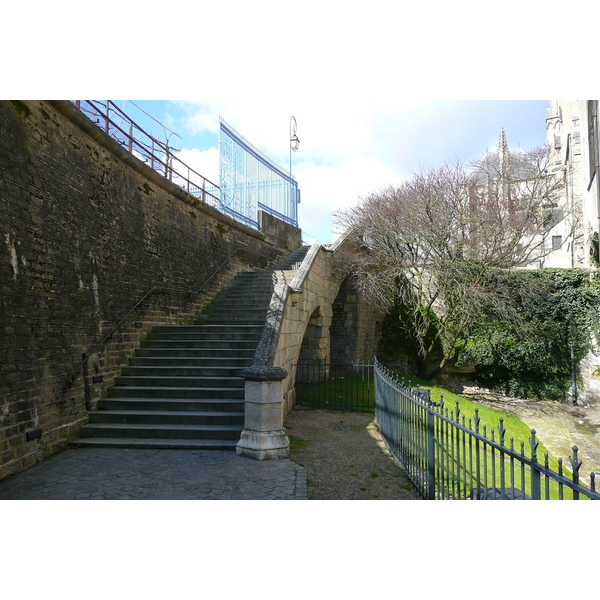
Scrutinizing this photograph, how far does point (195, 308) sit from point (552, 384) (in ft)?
38.2

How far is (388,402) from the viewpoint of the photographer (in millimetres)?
6781

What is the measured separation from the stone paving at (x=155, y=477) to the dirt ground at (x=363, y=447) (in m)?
0.47

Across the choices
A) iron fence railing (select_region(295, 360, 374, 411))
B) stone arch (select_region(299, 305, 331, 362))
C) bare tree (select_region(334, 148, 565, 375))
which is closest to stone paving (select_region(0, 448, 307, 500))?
iron fence railing (select_region(295, 360, 374, 411))

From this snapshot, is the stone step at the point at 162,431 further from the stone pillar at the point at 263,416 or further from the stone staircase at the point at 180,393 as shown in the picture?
the stone pillar at the point at 263,416

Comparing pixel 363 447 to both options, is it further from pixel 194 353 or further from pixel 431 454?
pixel 194 353

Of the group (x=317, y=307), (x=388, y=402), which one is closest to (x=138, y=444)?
(x=388, y=402)

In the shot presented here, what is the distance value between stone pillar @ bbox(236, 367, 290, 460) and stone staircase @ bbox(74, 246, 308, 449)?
418 millimetres

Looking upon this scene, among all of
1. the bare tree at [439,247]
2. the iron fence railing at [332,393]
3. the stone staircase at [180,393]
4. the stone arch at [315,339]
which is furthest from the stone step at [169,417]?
the bare tree at [439,247]

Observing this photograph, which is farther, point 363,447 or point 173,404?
point 363,447

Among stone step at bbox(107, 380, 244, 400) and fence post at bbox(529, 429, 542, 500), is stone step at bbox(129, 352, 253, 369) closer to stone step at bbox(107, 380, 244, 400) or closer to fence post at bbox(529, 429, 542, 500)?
stone step at bbox(107, 380, 244, 400)

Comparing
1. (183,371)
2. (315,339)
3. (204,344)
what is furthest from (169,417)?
(315,339)

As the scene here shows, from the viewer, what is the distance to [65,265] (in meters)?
6.23

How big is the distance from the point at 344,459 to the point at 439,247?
8.83m

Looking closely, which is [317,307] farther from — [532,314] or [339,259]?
[532,314]
